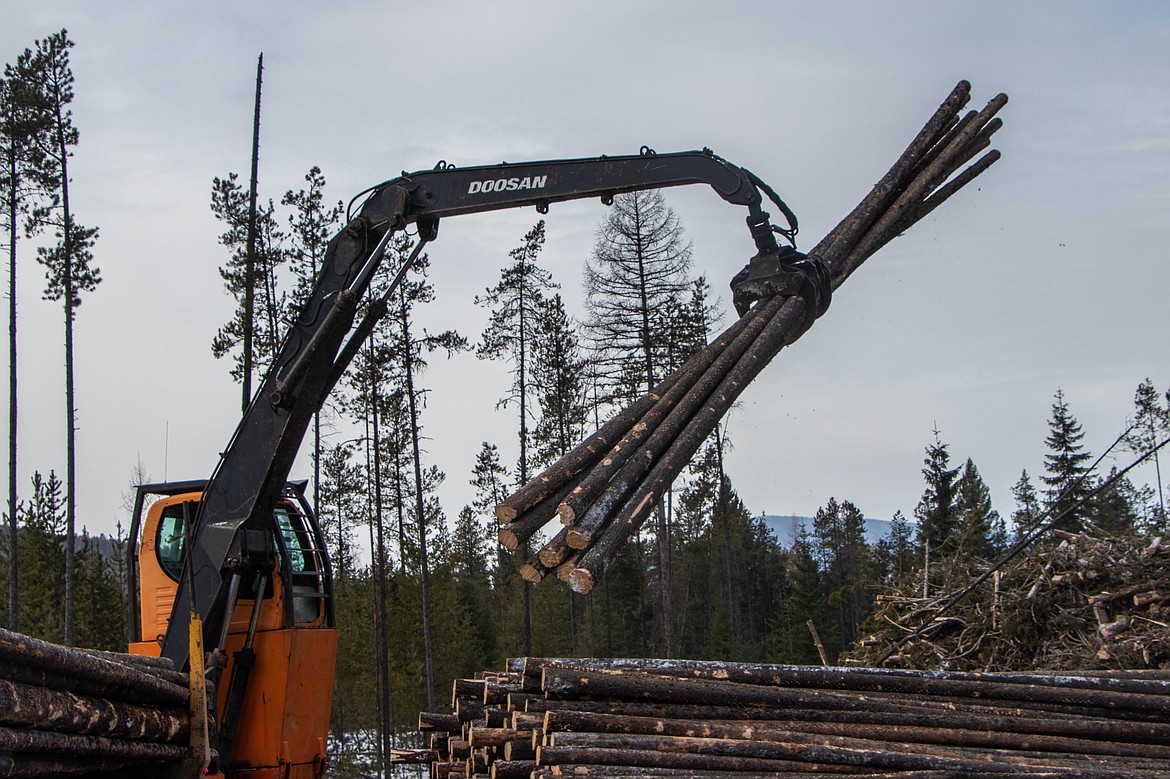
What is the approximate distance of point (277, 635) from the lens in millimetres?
9898

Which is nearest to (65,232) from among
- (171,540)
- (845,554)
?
(171,540)

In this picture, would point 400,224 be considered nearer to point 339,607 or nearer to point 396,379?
point 396,379

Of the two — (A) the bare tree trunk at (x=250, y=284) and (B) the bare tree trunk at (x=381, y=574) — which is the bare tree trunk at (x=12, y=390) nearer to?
(A) the bare tree trunk at (x=250, y=284)

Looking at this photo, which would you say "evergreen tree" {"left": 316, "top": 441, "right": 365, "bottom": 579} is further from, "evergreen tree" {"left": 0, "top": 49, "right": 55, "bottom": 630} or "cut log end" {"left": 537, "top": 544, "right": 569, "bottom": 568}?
"cut log end" {"left": 537, "top": 544, "right": 569, "bottom": 568}

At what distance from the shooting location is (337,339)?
10180mm

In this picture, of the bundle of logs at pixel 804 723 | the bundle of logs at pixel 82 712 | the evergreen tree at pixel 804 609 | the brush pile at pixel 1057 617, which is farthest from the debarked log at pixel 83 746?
the evergreen tree at pixel 804 609

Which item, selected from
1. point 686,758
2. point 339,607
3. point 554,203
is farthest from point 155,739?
point 339,607

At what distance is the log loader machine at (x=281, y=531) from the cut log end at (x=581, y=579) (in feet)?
12.9

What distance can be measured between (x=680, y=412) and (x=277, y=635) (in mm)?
4635

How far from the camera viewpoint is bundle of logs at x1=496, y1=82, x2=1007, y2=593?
642 centimetres

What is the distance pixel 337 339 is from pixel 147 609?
304 cm

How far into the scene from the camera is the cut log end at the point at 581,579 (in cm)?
612

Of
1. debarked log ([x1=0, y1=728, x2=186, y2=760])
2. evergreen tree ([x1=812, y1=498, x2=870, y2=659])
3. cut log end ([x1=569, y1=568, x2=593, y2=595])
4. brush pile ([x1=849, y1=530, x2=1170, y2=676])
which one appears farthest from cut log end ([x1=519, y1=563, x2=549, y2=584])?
evergreen tree ([x1=812, y1=498, x2=870, y2=659])

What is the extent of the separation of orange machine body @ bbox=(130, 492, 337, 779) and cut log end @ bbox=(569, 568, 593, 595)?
4500 millimetres
